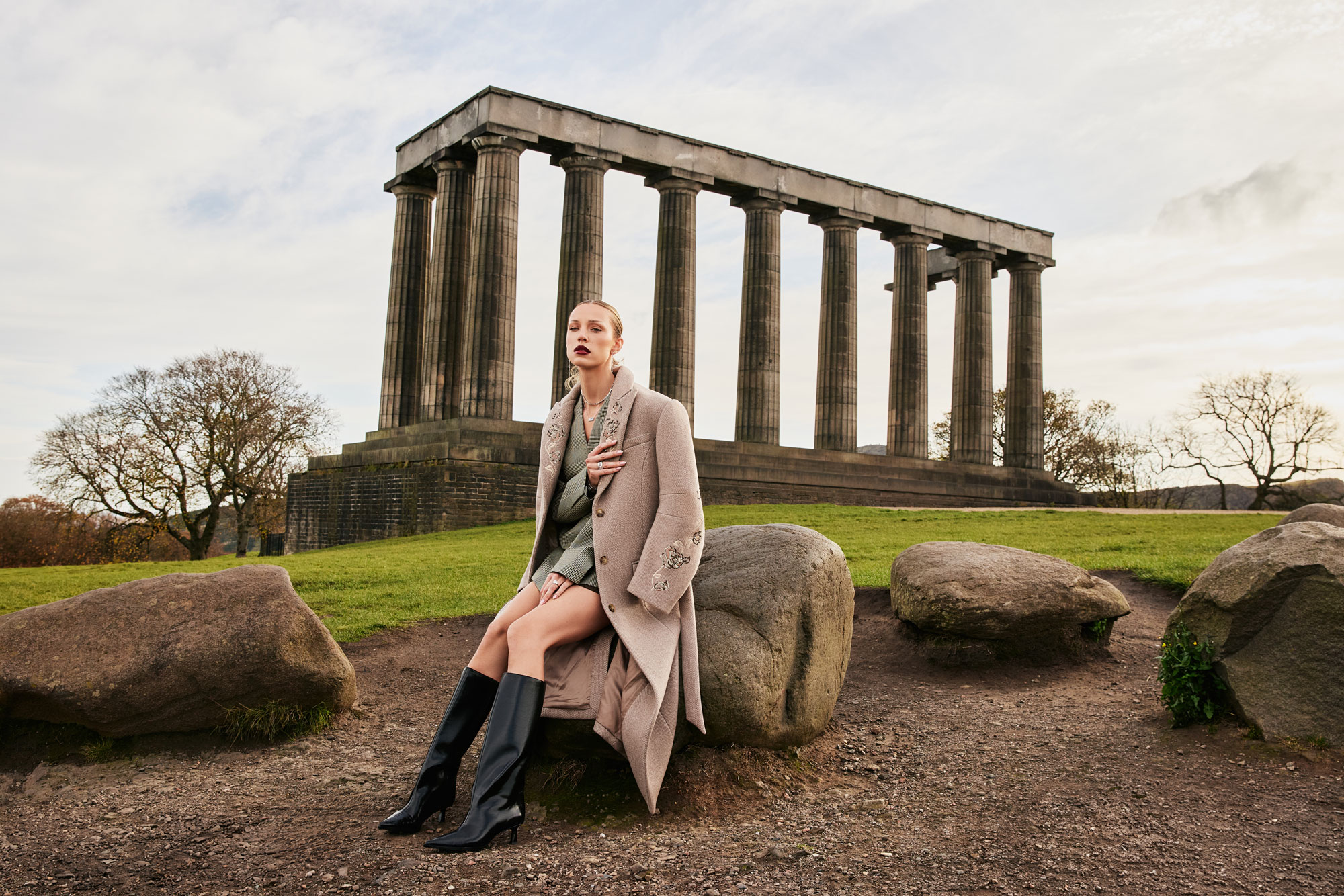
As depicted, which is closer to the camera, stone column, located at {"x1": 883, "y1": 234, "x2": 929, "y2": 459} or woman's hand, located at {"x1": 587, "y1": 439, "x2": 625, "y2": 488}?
woman's hand, located at {"x1": 587, "y1": 439, "x2": 625, "y2": 488}

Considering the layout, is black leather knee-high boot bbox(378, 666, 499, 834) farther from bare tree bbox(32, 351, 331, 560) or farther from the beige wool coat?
bare tree bbox(32, 351, 331, 560)

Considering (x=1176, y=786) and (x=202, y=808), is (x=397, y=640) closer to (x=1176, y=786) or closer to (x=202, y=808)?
(x=202, y=808)

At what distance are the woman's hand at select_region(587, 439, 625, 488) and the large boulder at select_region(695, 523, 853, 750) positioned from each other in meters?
1.25

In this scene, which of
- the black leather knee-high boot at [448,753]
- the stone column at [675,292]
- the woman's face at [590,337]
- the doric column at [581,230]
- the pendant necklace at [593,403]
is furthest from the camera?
the stone column at [675,292]

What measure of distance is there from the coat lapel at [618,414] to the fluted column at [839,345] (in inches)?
1347

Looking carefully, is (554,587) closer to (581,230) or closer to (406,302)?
(581,230)

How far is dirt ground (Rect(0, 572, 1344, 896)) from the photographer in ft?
15.5

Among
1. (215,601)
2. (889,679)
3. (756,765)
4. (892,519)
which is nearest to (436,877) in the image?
(756,765)

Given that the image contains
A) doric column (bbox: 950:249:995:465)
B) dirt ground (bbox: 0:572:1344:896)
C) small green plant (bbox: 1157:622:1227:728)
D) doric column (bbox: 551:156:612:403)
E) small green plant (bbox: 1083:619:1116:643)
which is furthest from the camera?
doric column (bbox: 950:249:995:465)

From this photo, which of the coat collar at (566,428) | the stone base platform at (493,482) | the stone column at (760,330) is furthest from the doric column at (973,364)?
the coat collar at (566,428)

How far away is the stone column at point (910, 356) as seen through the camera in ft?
136

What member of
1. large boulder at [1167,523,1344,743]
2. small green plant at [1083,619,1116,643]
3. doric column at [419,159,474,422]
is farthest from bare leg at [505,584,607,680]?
doric column at [419,159,474,422]

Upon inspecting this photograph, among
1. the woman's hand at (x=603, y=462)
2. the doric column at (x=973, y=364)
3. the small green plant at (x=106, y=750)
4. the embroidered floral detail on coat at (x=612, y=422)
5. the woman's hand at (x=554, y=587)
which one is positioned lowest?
the small green plant at (x=106, y=750)

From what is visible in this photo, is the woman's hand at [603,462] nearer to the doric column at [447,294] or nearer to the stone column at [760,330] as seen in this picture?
the doric column at [447,294]
